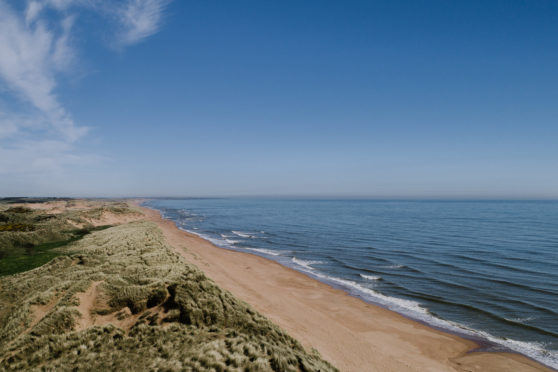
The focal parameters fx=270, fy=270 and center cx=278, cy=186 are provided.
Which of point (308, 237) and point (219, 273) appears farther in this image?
point (308, 237)

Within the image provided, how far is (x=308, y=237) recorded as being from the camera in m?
43.1

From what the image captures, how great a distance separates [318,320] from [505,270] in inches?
767

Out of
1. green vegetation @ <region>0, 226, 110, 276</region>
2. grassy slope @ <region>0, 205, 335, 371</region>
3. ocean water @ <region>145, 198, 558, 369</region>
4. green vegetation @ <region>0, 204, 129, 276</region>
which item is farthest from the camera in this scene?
green vegetation @ <region>0, 204, 129, 276</region>

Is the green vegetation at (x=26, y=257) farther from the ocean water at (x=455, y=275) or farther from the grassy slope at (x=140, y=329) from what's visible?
the ocean water at (x=455, y=275)

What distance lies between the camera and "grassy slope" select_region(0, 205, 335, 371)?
7949mm

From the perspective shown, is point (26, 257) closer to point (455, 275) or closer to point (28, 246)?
point (28, 246)

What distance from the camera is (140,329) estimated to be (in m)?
9.61

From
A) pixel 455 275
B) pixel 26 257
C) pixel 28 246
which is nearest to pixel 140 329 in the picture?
pixel 26 257

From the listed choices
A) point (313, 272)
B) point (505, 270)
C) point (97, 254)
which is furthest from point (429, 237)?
point (97, 254)

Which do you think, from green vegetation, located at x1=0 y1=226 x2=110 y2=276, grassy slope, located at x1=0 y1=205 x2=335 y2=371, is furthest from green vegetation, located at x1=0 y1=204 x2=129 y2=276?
grassy slope, located at x1=0 y1=205 x2=335 y2=371

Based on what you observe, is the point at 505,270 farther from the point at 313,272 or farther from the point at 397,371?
the point at 397,371

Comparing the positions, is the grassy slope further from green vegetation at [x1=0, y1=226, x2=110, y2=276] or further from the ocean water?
the ocean water

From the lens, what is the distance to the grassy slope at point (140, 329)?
7.95m

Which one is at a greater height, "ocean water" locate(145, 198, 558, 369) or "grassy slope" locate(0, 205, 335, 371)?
"grassy slope" locate(0, 205, 335, 371)
